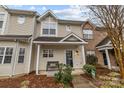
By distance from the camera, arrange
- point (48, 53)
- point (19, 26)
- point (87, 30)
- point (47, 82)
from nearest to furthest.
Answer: point (47, 82)
point (19, 26)
point (48, 53)
point (87, 30)

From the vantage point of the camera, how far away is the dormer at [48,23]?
1236 cm

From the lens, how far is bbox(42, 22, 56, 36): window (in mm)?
12417

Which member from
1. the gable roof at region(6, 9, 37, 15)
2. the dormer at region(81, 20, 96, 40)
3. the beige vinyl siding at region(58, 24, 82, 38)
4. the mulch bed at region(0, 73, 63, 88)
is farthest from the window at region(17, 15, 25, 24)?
the dormer at region(81, 20, 96, 40)

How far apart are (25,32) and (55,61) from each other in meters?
4.71

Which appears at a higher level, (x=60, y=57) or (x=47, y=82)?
(x=60, y=57)

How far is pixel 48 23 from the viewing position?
Answer: 1260 centimetres

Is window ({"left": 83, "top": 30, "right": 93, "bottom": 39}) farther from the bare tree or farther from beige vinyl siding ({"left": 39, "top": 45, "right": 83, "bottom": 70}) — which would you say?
the bare tree

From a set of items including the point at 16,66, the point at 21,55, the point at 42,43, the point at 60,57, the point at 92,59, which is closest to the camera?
the point at 16,66

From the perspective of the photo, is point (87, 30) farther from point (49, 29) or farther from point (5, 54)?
point (5, 54)

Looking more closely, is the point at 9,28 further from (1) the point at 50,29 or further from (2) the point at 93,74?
(2) the point at 93,74

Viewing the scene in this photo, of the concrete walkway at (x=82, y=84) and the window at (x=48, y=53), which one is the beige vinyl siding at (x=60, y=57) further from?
the concrete walkway at (x=82, y=84)

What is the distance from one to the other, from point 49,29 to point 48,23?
2.58 feet

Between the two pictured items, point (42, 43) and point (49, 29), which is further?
point (49, 29)

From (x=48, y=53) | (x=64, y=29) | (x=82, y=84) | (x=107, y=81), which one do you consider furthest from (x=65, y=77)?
(x=64, y=29)
